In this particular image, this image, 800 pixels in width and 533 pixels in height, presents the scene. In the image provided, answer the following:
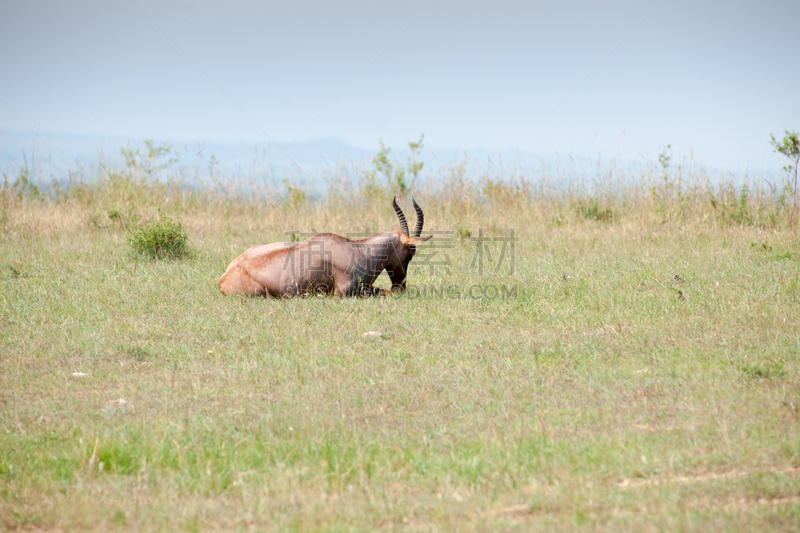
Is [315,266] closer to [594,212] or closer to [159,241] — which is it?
[159,241]

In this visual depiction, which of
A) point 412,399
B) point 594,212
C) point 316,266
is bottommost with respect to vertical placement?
point 412,399

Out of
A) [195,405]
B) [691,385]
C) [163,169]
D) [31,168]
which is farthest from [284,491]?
[31,168]

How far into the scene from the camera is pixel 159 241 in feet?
32.9

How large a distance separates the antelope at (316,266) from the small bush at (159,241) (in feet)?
8.33

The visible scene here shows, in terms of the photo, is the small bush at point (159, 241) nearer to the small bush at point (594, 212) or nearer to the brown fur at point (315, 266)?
the brown fur at point (315, 266)

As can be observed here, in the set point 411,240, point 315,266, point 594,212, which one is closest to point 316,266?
point 315,266

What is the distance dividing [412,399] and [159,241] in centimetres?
665

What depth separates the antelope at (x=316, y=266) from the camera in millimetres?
7734

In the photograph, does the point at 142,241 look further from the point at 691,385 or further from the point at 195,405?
the point at 691,385

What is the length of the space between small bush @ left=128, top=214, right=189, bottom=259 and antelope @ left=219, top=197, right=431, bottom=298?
99.9 inches

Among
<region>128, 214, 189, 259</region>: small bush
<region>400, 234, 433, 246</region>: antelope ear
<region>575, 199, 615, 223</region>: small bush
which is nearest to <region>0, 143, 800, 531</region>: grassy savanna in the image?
<region>128, 214, 189, 259</region>: small bush

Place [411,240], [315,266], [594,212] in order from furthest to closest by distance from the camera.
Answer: [594,212] → [411,240] → [315,266]

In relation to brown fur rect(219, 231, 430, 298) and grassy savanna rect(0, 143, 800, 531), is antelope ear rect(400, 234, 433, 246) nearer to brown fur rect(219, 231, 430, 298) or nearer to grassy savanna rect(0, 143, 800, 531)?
brown fur rect(219, 231, 430, 298)

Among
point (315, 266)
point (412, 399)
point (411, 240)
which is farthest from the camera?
point (411, 240)
